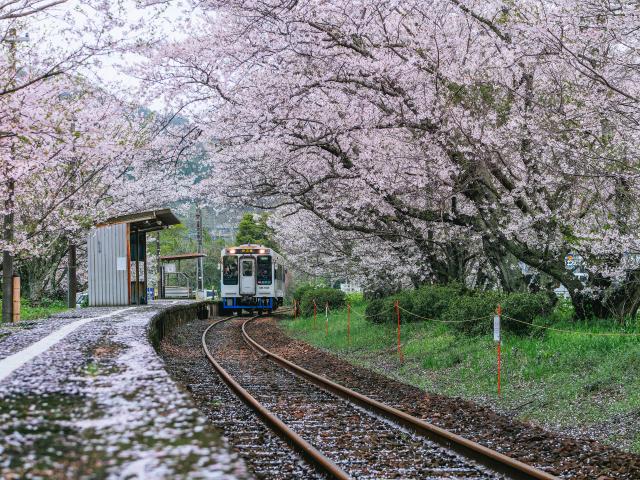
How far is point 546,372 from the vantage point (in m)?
9.48

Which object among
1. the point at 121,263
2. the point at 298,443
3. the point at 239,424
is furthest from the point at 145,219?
the point at 298,443

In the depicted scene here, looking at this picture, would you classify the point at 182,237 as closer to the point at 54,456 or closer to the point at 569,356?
the point at 569,356

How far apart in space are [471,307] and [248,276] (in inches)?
805

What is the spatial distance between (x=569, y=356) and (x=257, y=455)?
4.89 metres

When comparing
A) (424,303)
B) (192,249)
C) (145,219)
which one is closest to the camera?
(424,303)

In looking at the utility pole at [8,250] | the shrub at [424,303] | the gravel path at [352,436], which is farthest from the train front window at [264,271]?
the gravel path at [352,436]

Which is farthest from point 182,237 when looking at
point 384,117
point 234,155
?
point 384,117

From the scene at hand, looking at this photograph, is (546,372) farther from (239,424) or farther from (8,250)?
(8,250)

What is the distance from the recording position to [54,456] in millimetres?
3373

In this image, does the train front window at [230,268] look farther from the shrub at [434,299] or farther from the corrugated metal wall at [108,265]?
the shrub at [434,299]

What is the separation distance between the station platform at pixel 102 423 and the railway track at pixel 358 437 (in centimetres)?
156

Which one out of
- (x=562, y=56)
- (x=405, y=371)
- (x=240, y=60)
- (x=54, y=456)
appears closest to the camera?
(x=54, y=456)

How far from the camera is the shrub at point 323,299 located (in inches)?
1051

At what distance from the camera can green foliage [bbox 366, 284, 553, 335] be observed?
11.4m
